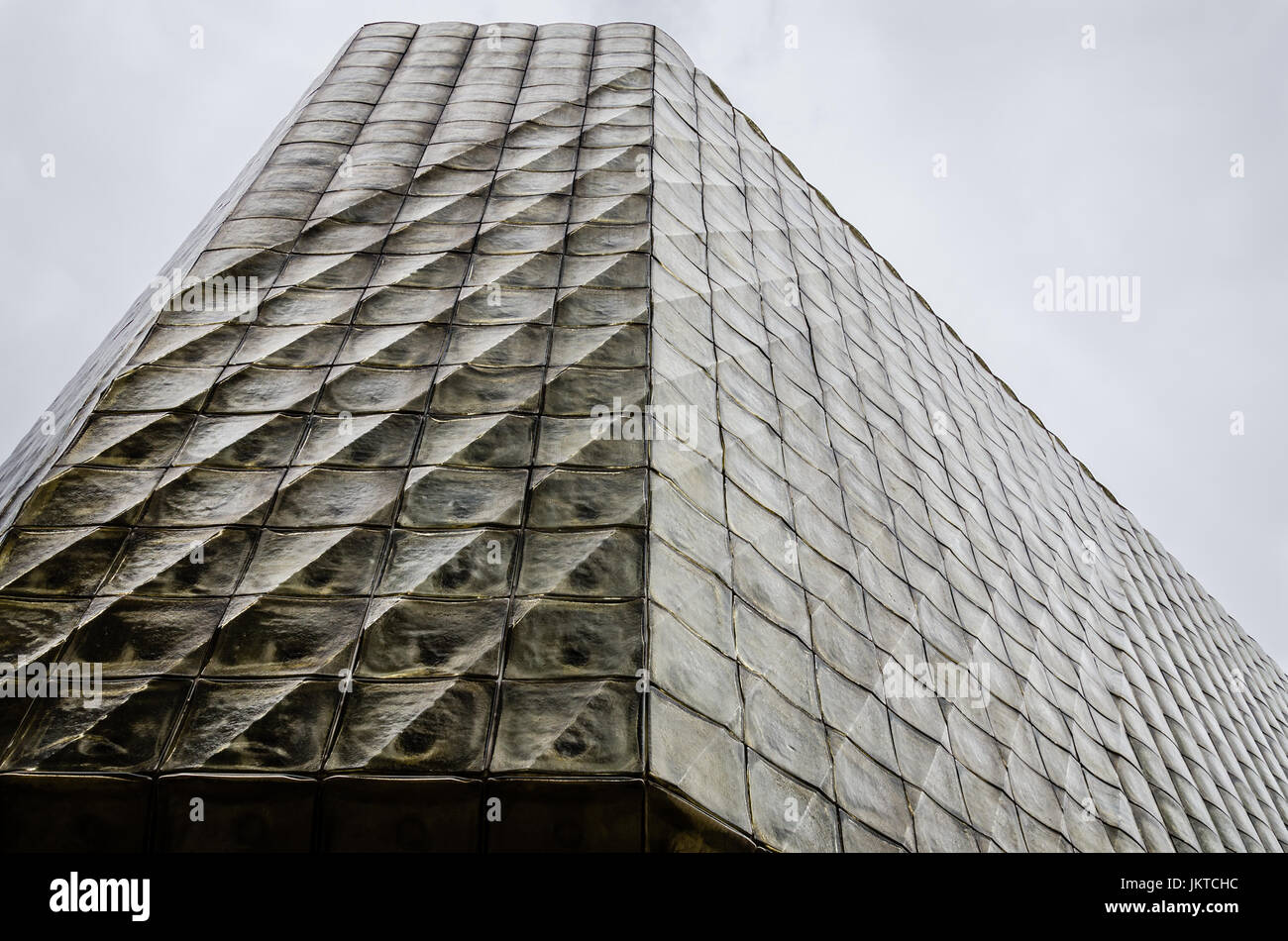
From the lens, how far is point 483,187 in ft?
27.9

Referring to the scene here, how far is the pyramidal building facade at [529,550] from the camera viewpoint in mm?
3994

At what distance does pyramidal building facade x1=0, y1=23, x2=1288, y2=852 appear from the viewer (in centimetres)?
399

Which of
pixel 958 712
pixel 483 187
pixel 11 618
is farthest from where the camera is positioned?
pixel 483 187

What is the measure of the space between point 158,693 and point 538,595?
1.72 meters

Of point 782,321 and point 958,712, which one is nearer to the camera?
point 958,712

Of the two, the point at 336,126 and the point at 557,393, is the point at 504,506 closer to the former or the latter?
the point at 557,393

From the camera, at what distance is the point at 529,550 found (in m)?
4.95
